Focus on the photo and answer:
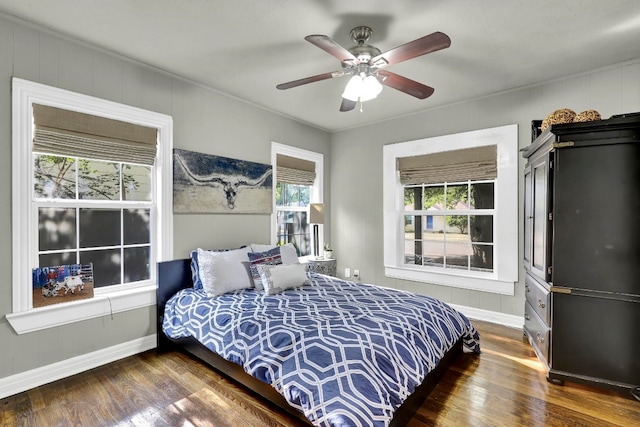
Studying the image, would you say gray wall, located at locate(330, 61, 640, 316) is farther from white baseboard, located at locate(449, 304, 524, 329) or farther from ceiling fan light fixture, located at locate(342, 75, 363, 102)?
ceiling fan light fixture, located at locate(342, 75, 363, 102)

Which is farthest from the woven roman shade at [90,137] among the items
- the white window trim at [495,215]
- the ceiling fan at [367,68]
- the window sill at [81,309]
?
the white window trim at [495,215]

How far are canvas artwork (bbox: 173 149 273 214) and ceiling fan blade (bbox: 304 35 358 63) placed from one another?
187cm

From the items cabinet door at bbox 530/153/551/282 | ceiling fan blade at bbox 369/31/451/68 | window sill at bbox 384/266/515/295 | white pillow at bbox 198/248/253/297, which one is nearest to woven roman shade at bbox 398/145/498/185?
cabinet door at bbox 530/153/551/282

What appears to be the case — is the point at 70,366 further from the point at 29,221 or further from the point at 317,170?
the point at 317,170

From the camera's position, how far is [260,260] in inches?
123

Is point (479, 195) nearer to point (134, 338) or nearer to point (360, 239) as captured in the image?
point (360, 239)

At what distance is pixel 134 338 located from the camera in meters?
2.83

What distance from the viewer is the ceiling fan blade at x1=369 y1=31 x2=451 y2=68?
178 centimetres

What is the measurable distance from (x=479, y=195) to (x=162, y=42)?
3.57m

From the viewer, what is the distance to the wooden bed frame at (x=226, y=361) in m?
1.86

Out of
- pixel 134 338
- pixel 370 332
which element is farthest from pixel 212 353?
pixel 370 332

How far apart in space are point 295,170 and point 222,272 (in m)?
2.02

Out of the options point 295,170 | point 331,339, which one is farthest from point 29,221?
point 295,170

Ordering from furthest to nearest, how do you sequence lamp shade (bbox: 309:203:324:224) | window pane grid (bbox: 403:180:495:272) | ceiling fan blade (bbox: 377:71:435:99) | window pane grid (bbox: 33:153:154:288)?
lamp shade (bbox: 309:203:324:224) → window pane grid (bbox: 403:180:495:272) → window pane grid (bbox: 33:153:154:288) → ceiling fan blade (bbox: 377:71:435:99)
